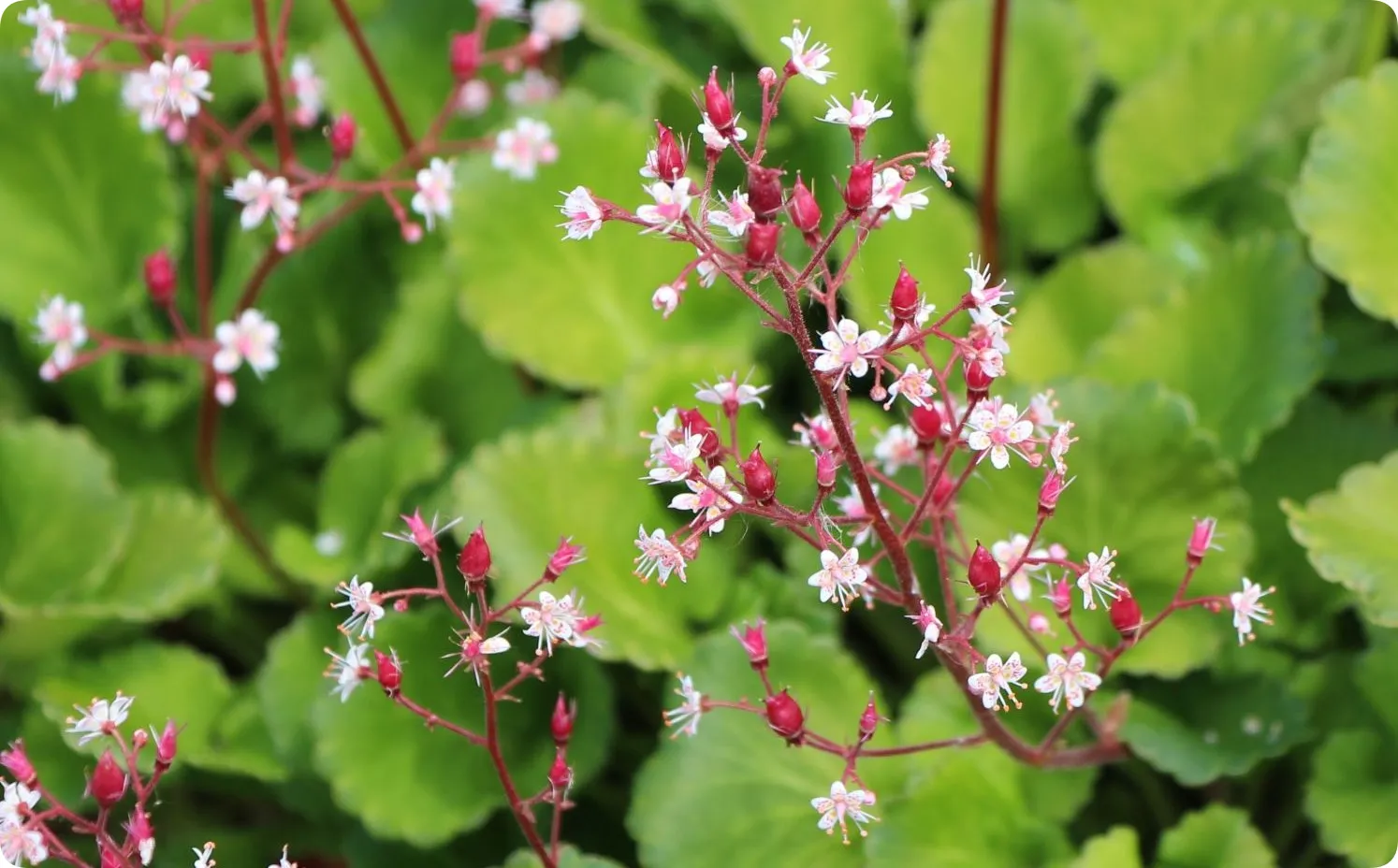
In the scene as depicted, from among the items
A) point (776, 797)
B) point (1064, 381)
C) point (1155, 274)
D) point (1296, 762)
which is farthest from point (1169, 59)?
point (776, 797)

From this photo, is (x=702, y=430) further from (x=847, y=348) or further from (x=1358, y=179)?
(x=1358, y=179)

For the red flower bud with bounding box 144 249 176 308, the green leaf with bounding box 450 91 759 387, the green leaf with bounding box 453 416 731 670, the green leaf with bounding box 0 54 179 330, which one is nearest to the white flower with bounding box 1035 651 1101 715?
the green leaf with bounding box 453 416 731 670

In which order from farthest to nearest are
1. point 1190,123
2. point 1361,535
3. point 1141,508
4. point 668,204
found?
point 1190,123
point 1141,508
point 1361,535
point 668,204

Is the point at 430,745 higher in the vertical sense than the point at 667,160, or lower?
lower

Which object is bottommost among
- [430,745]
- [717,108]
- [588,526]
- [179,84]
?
[430,745]

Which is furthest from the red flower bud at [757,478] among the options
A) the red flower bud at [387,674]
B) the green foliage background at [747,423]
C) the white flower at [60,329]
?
the white flower at [60,329]

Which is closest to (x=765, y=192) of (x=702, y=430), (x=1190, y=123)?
(x=702, y=430)

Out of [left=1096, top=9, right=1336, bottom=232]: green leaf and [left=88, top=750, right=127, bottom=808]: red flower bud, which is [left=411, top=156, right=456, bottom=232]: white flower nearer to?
[left=88, top=750, right=127, bottom=808]: red flower bud

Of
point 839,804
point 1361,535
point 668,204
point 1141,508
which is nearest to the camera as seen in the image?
point 668,204
